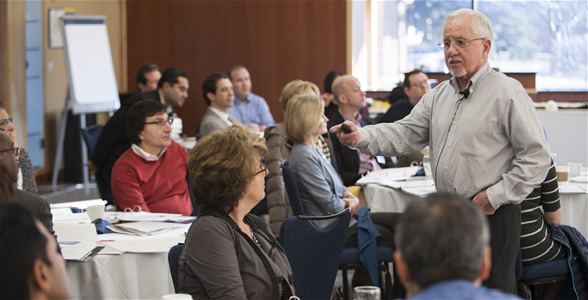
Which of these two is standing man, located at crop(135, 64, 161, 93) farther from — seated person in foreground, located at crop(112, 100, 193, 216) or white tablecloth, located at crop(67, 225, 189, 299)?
white tablecloth, located at crop(67, 225, 189, 299)

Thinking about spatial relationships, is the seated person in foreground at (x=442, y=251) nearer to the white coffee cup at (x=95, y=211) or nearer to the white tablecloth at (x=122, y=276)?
the white tablecloth at (x=122, y=276)

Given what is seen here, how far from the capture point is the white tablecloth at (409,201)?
3.12 meters

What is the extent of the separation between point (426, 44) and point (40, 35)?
6.11 m

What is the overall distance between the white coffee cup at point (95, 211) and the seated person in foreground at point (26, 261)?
1.74 m

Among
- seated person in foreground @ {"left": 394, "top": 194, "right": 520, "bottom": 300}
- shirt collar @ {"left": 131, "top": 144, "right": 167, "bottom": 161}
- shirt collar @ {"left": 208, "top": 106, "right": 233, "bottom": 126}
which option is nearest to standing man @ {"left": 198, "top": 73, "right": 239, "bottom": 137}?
shirt collar @ {"left": 208, "top": 106, "right": 233, "bottom": 126}

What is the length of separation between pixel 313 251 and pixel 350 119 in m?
2.71

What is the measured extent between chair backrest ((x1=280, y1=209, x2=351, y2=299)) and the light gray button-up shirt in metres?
0.52

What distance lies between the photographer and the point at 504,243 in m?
2.21

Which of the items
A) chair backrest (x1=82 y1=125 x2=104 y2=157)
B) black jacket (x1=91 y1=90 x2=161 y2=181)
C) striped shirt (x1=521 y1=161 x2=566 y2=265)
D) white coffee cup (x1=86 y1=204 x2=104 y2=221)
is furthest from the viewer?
chair backrest (x1=82 y1=125 x2=104 y2=157)

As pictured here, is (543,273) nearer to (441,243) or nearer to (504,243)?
(504,243)

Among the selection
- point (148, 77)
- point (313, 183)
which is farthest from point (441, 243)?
point (148, 77)

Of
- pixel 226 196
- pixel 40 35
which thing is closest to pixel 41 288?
pixel 226 196

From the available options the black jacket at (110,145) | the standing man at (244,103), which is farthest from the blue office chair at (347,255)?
the standing man at (244,103)

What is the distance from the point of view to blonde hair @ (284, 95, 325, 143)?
3256 mm
